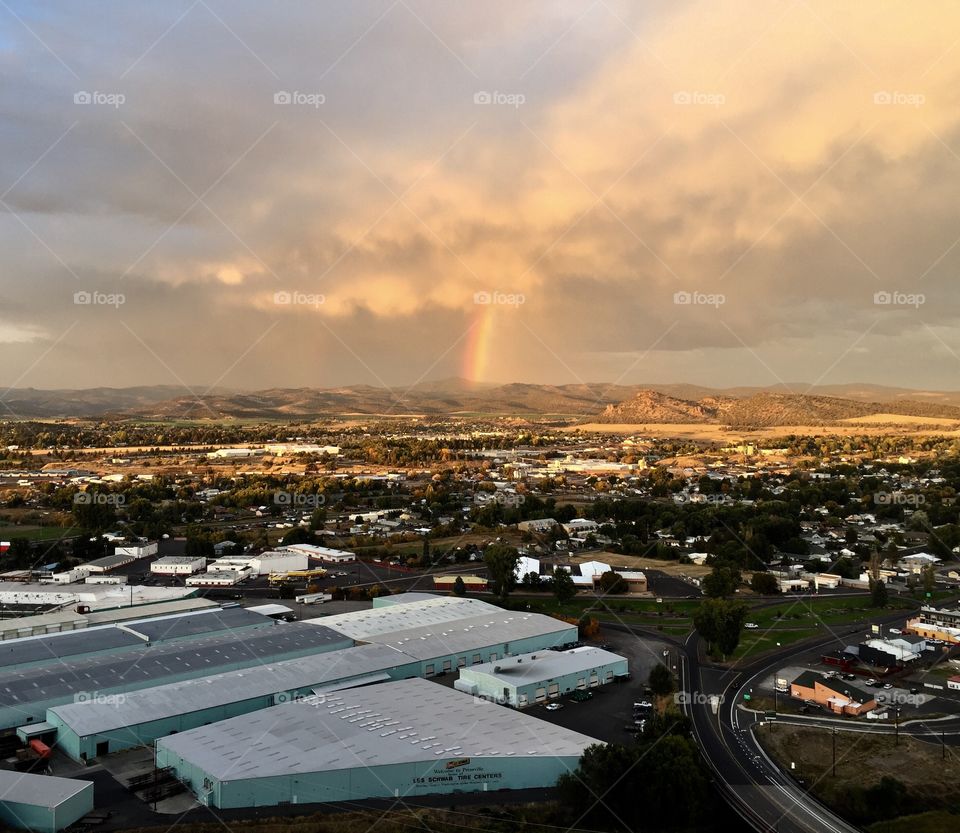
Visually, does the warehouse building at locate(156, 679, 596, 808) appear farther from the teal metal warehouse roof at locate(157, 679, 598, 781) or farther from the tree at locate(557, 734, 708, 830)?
the tree at locate(557, 734, 708, 830)

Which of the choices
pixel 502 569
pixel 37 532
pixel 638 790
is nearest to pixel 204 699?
pixel 638 790

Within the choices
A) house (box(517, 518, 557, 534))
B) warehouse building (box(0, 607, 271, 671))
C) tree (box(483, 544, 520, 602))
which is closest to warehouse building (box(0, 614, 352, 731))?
warehouse building (box(0, 607, 271, 671))

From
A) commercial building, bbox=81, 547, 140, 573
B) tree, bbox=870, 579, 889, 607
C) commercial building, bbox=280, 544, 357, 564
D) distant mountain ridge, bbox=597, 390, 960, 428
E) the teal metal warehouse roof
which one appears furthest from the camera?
distant mountain ridge, bbox=597, 390, 960, 428

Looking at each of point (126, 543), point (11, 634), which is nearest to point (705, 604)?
point (11, 634)

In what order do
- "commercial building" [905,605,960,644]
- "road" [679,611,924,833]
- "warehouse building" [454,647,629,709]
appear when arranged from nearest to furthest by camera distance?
"road" [679,611,924,833]
"warehouse building" [454,647,629,709]
"commercial building" [905,605,960,644]

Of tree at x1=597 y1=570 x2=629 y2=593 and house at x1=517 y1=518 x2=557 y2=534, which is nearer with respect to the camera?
tree at x1=597 y1=570 x2=629 y2=593

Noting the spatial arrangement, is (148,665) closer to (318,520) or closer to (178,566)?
(178,566)
